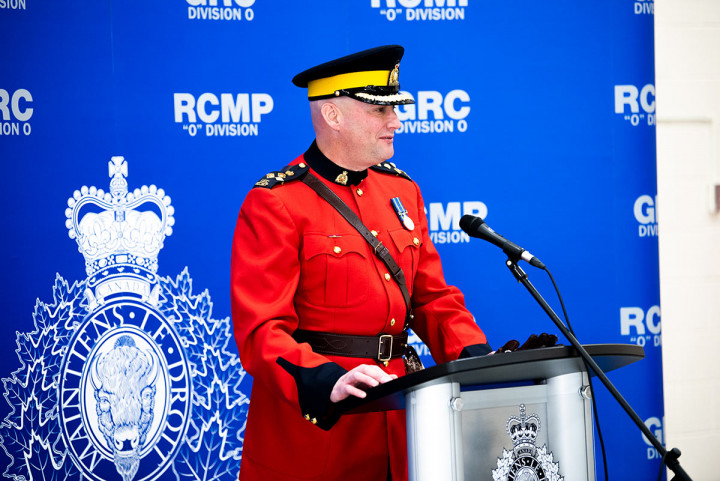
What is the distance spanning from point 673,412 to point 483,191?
1.29 m

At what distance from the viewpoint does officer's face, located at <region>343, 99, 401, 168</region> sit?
1910 millimetres

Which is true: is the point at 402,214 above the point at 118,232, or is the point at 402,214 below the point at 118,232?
below

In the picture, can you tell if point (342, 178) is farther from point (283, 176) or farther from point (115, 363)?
point (115, 363)

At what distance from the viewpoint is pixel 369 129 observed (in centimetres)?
191

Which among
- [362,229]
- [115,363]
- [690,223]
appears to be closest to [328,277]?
[362,229]

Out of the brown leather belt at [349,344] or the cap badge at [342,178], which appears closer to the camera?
the brown leather belt at [349,344]

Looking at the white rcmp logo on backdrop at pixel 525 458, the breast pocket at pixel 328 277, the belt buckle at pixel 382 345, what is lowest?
the white rcmp logo on backdrop at pixel 525 458

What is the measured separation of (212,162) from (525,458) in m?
1.96

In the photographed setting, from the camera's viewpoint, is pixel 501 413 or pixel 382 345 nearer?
pixel 501 413

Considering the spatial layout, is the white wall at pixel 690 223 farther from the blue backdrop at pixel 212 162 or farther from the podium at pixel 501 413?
the podium at pixel 501 413

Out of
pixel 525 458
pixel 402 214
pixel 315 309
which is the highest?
pixel 402 214

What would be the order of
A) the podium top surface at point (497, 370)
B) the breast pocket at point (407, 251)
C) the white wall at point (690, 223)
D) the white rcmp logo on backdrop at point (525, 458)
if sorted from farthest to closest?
1. the white wall at point (690, 223)
2. the breast pocket at point (407, 251)
3. the white rcmp logo on backdrop at point (525, 458)
4. the podium top surface at point (497, 370)

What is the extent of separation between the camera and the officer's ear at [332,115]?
6.33ft

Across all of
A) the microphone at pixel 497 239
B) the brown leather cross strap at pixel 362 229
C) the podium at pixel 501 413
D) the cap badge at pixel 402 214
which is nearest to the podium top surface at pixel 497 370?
the podium at pixel 501 413
